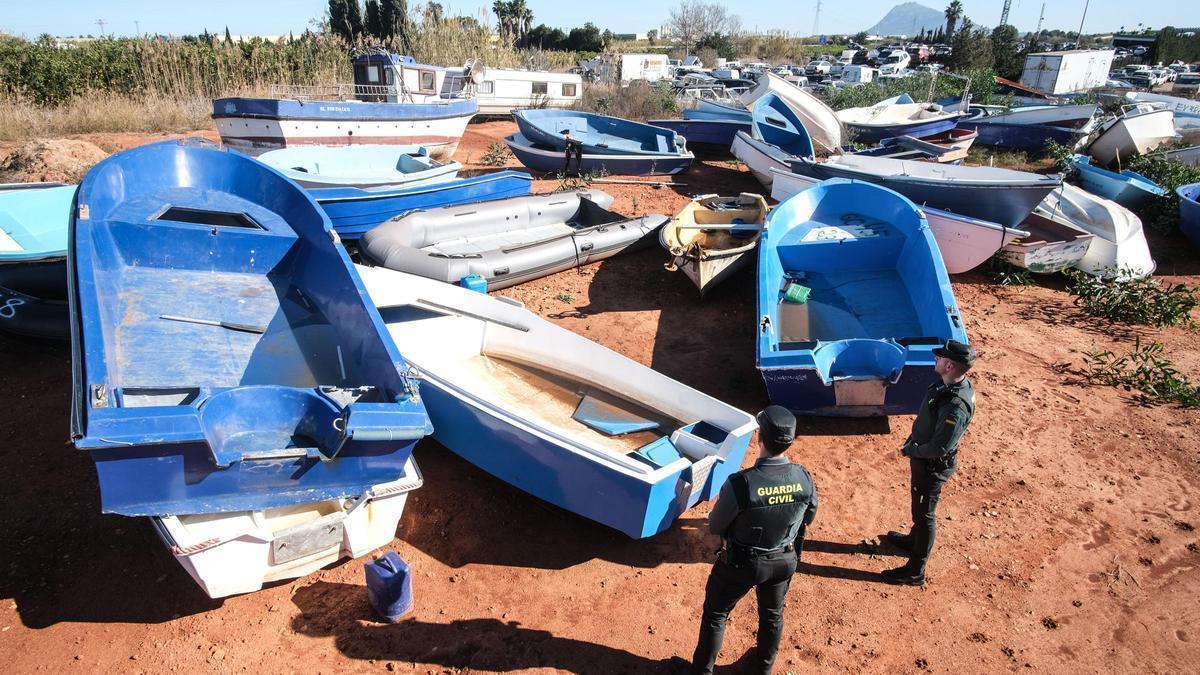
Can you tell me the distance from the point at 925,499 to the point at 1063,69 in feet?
105

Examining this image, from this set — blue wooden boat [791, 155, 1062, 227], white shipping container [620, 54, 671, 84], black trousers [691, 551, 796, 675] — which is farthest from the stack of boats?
white shipping container [620, 54, 671, 84]

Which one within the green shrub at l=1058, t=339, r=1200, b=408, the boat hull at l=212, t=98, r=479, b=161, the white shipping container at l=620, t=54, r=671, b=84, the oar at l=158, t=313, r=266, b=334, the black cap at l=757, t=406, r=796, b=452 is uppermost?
the white shipping container at l=620, t=54, r=671, b=84

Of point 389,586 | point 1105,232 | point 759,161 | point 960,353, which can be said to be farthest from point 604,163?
point 389,586

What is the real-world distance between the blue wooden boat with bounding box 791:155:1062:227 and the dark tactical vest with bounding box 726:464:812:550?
7.16 metres

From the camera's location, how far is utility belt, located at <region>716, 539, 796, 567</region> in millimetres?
2912

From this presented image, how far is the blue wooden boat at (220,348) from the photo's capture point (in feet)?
10.3

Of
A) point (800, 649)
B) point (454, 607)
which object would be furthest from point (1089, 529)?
point (454, 607)

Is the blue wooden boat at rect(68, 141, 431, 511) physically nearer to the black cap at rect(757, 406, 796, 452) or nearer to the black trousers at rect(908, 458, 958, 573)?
the black cap at rect(757, 406, 796, 452)

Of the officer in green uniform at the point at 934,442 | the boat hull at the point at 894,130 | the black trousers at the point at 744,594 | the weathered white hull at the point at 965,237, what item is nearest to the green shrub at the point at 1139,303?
the weathered white hull at the point at 965,237

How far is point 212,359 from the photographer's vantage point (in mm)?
4629

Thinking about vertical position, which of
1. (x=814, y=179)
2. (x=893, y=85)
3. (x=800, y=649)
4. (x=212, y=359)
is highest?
(x=893, y=85)

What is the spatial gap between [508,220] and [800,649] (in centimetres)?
658

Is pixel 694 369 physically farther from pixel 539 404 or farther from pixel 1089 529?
pixel 1089 529

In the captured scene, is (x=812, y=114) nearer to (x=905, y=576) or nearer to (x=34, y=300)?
(x=905, y=576)
